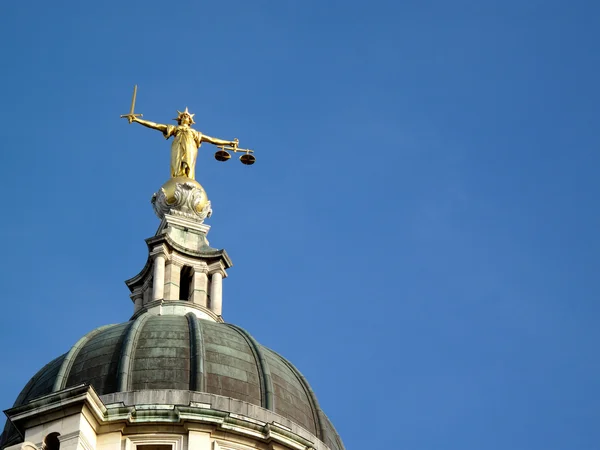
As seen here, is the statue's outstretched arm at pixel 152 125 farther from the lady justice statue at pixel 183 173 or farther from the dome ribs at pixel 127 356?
the dome ribs at pixel 127 356

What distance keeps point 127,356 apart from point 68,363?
2.53 metres

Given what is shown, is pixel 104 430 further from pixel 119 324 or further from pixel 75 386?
pixel 119 324

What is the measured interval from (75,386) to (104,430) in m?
1.78

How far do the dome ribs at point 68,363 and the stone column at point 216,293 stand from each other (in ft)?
23.1

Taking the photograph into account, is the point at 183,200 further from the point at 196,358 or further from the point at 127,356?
the point at 127,356

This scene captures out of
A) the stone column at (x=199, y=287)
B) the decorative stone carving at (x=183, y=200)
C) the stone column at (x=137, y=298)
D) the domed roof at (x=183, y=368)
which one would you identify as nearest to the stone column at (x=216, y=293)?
the stone column at (x=199, y=287)

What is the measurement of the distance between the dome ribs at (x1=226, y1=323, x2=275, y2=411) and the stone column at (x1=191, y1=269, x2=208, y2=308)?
5321mm

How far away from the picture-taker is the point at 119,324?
6875cm

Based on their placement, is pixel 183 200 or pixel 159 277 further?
pixel 183 200

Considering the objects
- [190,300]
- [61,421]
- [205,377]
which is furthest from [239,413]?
[190,300]

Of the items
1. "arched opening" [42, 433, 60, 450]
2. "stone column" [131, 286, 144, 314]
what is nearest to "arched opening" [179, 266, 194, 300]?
"stone column" [131, 286, 144, 314]

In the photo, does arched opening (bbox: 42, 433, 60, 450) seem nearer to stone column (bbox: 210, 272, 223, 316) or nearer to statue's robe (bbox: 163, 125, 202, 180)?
stone column (bbox: 210, 272, 223, 316)

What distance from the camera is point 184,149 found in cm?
7981

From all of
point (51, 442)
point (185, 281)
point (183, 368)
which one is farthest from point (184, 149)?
point (51, 442)
